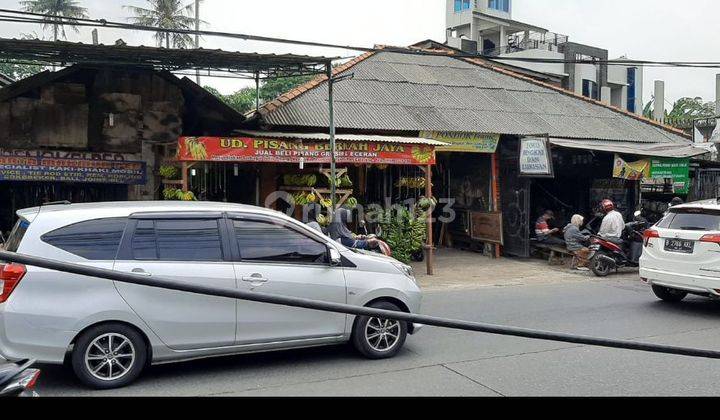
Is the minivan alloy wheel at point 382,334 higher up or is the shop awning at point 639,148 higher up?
the shop awning at point 639,148

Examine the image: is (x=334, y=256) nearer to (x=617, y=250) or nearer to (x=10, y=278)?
(x=10, y=278)

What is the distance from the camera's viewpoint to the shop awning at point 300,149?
35.9 ft

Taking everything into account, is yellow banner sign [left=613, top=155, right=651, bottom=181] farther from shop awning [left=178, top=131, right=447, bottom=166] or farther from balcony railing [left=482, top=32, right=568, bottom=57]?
balcony railing [left=482, top=32, right=568, bottom=57]

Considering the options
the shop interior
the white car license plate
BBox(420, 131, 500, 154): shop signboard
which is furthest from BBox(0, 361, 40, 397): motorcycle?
the shop interior

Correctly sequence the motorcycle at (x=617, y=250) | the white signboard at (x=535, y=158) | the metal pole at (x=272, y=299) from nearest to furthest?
1. the metal pole at (x=272, y=299)
2. the motorcycle at (x=617, y=250)
3. the white signboard at (x=535, y=158)

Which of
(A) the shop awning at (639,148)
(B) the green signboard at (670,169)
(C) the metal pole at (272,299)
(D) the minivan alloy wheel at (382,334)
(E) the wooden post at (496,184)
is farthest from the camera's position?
(E) the wooden post at (496,184)

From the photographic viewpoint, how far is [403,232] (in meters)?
13.2

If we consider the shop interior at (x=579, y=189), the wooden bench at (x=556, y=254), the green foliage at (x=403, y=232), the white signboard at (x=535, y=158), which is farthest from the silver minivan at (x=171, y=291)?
the shop interior at (x=579, y=189)

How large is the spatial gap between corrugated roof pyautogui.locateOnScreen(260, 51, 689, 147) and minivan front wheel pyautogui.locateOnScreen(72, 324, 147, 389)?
27.3ft

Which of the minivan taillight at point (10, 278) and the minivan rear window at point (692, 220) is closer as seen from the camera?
the minivan taillight at point (10, 278)

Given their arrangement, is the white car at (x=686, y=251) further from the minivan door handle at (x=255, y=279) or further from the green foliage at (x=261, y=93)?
the green foliage at (x=261, y=93)

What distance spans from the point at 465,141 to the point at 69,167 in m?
8.63
